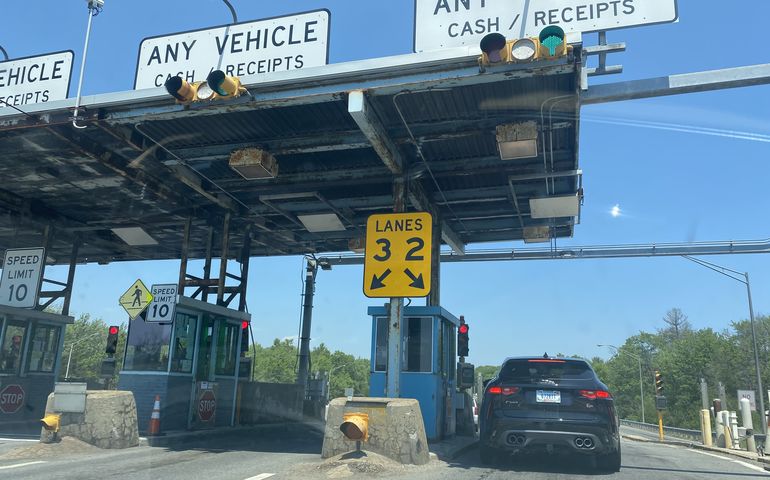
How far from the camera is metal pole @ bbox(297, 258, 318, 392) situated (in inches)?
1005

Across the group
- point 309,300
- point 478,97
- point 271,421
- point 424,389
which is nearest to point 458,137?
point 478,97

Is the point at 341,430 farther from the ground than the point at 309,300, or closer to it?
closer to it

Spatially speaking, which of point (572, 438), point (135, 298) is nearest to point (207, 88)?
point (135, 298)

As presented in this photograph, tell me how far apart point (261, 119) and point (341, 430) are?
6.19 meters

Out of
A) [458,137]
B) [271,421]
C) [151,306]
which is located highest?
[458,137]

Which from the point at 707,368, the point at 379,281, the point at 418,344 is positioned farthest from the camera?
the point at 707,368

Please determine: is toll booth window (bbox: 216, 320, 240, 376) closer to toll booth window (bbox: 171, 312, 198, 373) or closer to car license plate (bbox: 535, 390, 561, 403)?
toll booth window (bbox: 171, 312, 198, 373)

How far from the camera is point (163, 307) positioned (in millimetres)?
14359

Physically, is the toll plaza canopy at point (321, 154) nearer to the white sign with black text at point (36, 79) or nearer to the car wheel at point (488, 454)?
the white sign with black text at point (36, 79)

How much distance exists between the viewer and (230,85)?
10.4m

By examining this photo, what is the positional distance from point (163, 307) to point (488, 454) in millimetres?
8329

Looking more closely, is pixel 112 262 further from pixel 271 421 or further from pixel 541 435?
pixel 541 435

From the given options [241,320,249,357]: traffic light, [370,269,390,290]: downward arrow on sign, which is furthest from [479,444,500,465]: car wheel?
[241,320,249,357]: traffic light

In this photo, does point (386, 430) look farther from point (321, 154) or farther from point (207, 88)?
point (321, 154)
